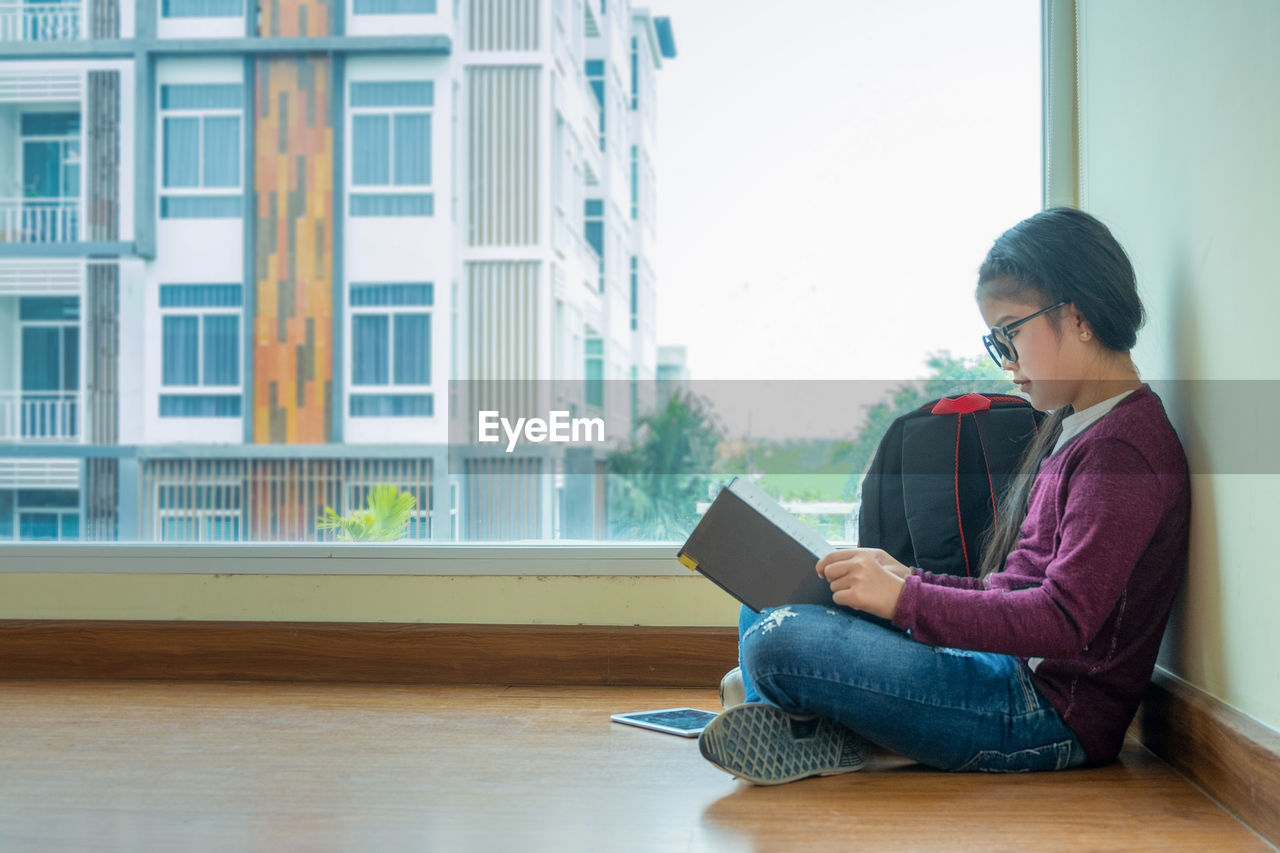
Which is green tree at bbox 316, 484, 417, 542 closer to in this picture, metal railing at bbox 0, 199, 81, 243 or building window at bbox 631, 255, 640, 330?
building window at bbox 631, 255, 640, 330

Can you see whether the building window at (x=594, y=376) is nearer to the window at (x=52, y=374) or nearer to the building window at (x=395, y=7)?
the building window at (x=395, y=7)

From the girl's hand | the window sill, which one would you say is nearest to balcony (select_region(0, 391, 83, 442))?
the window sill

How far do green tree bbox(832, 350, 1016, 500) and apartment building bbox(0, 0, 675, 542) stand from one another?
51cm

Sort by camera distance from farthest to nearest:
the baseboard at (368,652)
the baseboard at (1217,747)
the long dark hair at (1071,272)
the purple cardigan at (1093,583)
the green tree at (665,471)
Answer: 1. the green tree at (665,471)
2. the baseboard at (368,652)
3. the long dark hair at (1071,272)
4. the purple cardigan at (1093,583)
5. the baseboard at (1217,747)

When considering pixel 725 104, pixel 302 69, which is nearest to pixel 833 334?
pixel 725 104

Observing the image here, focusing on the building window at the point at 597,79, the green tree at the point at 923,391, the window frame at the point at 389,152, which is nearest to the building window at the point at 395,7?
the window frame at the point at 389,152

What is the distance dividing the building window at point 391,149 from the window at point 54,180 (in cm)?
65

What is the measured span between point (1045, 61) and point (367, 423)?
163cm

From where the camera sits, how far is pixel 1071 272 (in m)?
1.49

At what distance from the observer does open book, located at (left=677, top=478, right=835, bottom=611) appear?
1.55 m

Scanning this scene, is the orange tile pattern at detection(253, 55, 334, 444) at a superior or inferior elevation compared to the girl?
superior

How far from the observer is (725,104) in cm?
237

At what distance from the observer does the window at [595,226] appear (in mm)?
2393

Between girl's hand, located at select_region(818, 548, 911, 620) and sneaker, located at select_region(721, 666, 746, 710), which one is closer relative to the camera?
girl's hand, located at select_region(818, 548, 911, 620)
